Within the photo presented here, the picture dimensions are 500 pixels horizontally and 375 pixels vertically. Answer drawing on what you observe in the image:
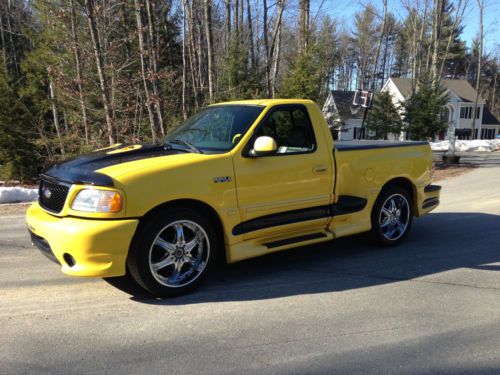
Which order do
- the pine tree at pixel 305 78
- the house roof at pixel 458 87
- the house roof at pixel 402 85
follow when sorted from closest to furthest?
the pine tree at pixel 305 78
the house roof at pixel 402 85
the house roof at pixel 458 87

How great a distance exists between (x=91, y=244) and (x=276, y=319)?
67.1 inches

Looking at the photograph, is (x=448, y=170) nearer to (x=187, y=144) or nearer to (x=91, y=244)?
(x=187, y=144)

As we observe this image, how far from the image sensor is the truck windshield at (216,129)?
4.78 meters

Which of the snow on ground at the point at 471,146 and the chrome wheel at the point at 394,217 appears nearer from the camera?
the chrome wheel at the point at 394,217

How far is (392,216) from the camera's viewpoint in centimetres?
630

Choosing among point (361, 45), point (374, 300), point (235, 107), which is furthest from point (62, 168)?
point (361, 45)

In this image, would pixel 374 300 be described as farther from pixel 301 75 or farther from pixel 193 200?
pixel 301 75

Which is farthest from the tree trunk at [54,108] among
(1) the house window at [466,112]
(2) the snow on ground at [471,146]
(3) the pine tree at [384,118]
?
(1) the house window at [466,112]

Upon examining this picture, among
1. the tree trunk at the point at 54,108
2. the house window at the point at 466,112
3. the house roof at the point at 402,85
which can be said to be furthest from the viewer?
the house window at the point at 466,112

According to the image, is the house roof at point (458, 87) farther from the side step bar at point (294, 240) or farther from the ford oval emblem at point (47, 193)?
the ford oval emblem at point (47, 193)

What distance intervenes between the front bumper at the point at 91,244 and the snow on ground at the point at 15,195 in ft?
21.4

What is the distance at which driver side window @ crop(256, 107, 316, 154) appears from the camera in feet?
17.3

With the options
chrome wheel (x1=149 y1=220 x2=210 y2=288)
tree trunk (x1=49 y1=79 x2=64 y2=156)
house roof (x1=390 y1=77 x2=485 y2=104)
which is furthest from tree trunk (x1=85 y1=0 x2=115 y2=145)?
house roof (x1=390 y1=77 x2=485 y2=104)

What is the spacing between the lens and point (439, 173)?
1739 centimetres
